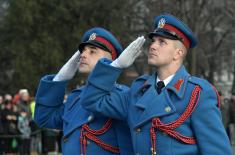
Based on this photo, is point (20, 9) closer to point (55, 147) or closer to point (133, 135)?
point (55, 147)

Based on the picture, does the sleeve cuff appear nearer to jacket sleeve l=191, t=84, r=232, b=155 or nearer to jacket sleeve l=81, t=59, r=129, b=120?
jacket sleeve l=81, t=59, r=129, b=120

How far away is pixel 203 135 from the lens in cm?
435

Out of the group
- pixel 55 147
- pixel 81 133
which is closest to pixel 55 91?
pixel 81 133

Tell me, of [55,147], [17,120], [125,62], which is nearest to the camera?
[125,62]

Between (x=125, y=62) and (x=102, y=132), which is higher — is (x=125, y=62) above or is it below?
above

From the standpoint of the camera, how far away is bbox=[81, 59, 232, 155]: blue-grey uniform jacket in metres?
4.37

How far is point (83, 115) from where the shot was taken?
5.27 metres

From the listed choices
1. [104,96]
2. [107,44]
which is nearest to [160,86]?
[104,96]

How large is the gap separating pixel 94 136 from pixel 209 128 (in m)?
1.12

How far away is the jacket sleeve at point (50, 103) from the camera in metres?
5.63

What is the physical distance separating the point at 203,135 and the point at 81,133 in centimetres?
120

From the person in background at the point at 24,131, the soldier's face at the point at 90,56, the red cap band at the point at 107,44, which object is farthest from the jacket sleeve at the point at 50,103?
the person in background at the point at 24,131

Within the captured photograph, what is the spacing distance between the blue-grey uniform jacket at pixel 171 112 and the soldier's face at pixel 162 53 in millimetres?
121

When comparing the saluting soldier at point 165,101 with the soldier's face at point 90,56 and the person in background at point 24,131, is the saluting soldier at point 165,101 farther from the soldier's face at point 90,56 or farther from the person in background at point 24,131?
the person in background at point 24,131
